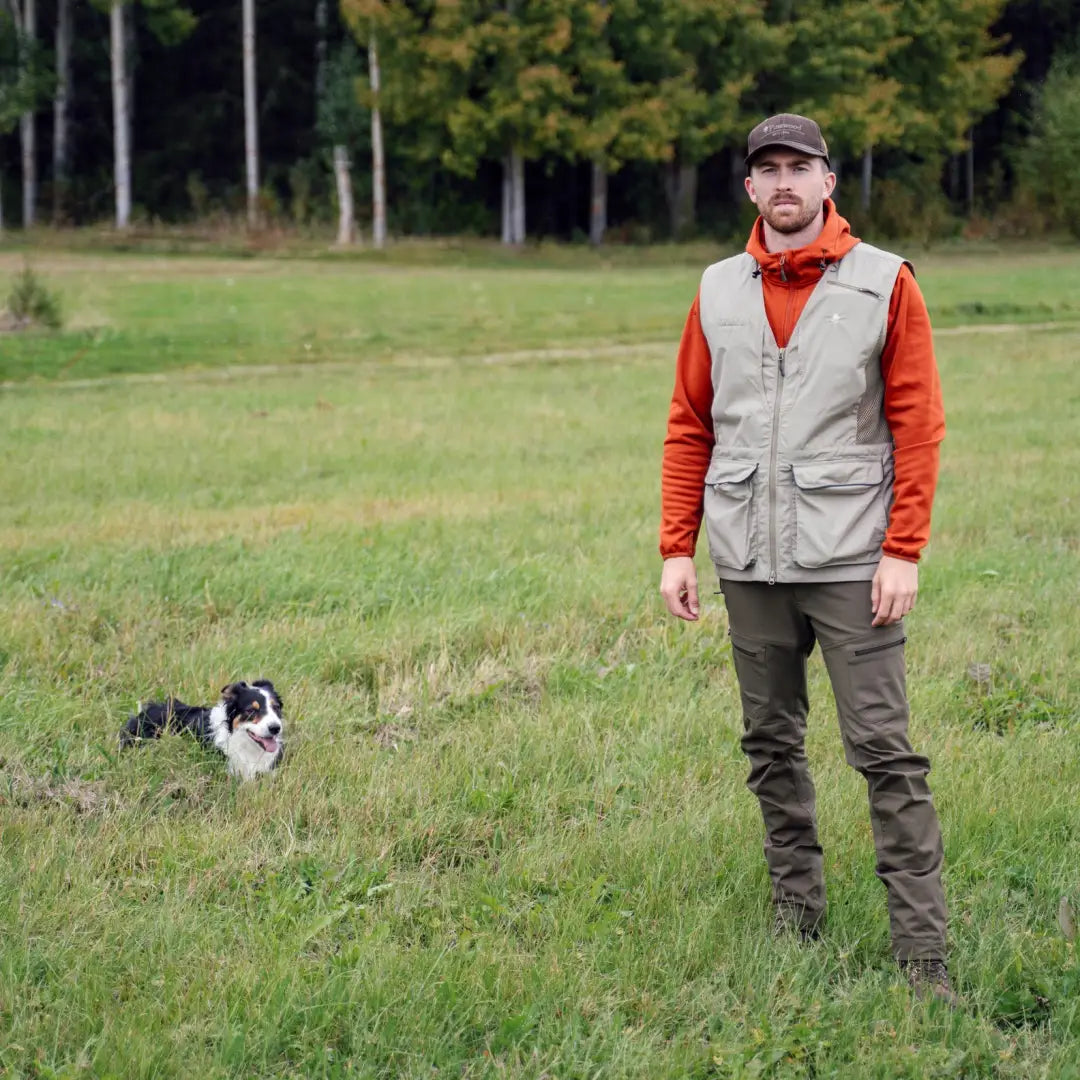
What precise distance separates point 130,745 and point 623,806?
73.1 inches

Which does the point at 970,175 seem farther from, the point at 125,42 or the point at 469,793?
the point at 469,793

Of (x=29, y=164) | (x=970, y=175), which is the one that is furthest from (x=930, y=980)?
(x=970, y=175)

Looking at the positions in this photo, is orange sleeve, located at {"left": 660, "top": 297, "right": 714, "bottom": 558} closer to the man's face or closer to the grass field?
the man's face

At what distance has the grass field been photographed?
340 centimetres

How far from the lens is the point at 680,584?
3951 millimetres

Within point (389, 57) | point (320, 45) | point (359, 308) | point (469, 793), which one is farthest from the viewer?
point (320, 45)

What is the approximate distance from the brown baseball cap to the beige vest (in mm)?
289

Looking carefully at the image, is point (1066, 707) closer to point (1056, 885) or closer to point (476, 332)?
point (1056, 885)

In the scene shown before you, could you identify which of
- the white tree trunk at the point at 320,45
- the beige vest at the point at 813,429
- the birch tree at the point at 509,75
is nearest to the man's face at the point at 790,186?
the beige vest at the point at 813,429

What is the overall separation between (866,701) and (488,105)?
144 ft

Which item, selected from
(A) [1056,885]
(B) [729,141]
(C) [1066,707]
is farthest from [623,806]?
(B) [729,141]

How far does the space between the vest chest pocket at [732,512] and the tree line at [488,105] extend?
1621 inches

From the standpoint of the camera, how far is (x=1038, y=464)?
1138cm

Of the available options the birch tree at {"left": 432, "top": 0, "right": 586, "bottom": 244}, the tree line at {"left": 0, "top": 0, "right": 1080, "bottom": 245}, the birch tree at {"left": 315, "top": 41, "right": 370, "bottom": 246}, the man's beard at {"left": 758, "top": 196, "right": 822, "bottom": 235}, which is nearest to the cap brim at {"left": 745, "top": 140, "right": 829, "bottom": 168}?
the man's beard at {"left": 758, "top": 196, "right": 822, "bottom": 235}
